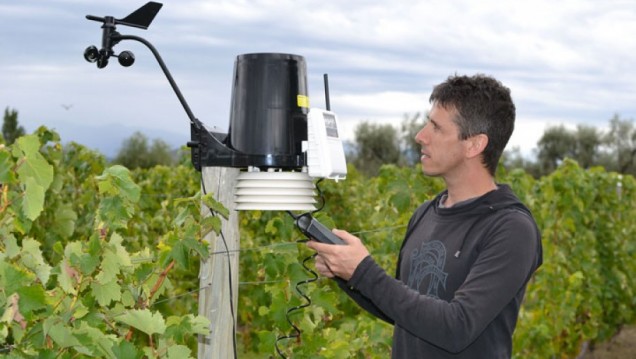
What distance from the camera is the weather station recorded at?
295 cm

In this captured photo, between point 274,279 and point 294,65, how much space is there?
125cm

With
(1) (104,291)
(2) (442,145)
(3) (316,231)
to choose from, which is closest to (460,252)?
(2) (442,145)

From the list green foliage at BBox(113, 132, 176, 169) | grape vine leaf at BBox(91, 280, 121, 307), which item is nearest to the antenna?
grape vine leaf at BBox(91, 280, 121, 307)

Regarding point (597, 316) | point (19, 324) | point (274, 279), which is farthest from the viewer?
point (597, 316)

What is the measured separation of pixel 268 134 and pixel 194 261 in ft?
15.6

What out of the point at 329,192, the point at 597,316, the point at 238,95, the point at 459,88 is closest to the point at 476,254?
the point at 459,88

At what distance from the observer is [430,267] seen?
2.95 meters

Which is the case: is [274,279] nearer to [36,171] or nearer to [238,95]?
[238,95]

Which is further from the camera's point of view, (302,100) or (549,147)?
(549,147)

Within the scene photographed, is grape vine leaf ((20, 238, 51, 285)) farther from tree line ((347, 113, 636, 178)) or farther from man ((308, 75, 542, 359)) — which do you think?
tree line ((347, 113, 636, 178))

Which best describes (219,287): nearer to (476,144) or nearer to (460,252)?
(460,252)

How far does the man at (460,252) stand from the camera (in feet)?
8.68

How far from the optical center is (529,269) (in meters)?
2.75

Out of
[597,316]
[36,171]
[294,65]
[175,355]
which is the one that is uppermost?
[294,65]
